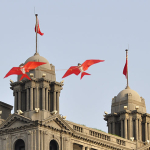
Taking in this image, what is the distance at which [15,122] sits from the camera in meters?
122

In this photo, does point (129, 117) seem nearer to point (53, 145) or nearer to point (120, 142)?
point (120, 142)

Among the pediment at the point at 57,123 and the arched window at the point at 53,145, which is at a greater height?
the pediment at the point at 57,123

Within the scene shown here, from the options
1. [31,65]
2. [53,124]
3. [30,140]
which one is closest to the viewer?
[30,140]

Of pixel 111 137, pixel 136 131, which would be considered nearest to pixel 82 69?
pixel 111 137

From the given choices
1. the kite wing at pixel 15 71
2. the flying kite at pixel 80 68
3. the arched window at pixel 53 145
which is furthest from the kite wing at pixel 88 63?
the arched window at pixel 53 145

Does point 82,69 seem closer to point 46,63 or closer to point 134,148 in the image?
point 46,63

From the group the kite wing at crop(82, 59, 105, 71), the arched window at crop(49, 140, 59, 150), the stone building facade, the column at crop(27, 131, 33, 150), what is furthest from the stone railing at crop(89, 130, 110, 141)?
the kite wing at crop(82, 59, 105, 71)

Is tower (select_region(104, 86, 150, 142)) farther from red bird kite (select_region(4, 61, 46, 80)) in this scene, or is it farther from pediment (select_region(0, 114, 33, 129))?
red bird kite (select_region(4, 61, 46, 80))

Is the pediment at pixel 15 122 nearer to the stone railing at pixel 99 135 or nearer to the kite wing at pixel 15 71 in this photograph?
the kite wing at pixel 15 71

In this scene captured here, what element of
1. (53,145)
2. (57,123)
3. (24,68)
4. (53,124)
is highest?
(24,68)

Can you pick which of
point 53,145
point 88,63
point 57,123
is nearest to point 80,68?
point 88,63

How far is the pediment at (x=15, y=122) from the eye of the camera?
121312mm

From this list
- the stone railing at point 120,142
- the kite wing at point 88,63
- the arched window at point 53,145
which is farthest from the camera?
the stone railing at point 120,142

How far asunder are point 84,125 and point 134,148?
37.1ft
